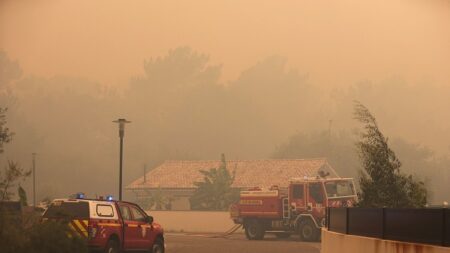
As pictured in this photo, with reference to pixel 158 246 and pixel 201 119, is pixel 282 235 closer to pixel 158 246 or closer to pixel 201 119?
pixel 158 246

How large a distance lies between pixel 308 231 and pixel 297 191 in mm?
1984

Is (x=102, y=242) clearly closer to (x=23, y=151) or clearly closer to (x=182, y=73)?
(x=23, y=151)

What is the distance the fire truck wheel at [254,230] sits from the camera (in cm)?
3572

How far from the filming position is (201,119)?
64562mm

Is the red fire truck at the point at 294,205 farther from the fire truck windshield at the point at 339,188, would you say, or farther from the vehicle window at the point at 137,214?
the vehicle window at the point at 137,214

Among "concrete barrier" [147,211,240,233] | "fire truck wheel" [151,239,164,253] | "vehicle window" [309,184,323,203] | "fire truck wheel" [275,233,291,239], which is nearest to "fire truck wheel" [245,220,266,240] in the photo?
"fire truck wheel" [275,233,291,239]

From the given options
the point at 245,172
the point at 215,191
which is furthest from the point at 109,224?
the point at 245,172

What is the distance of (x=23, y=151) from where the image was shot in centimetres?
5606

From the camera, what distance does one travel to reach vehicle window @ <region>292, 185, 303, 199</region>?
34844 mm

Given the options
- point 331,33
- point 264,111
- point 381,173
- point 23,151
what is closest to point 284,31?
point 331,33

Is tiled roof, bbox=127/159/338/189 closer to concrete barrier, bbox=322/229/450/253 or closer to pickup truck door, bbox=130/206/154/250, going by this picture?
pickup truck door, bbox=130/206/154/250

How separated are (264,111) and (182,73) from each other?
752cm

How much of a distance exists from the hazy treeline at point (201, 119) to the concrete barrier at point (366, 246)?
133 feet

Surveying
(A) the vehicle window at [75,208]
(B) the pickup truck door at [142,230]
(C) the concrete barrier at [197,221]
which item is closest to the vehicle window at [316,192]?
(C) the concrete barrier at [197,221]
